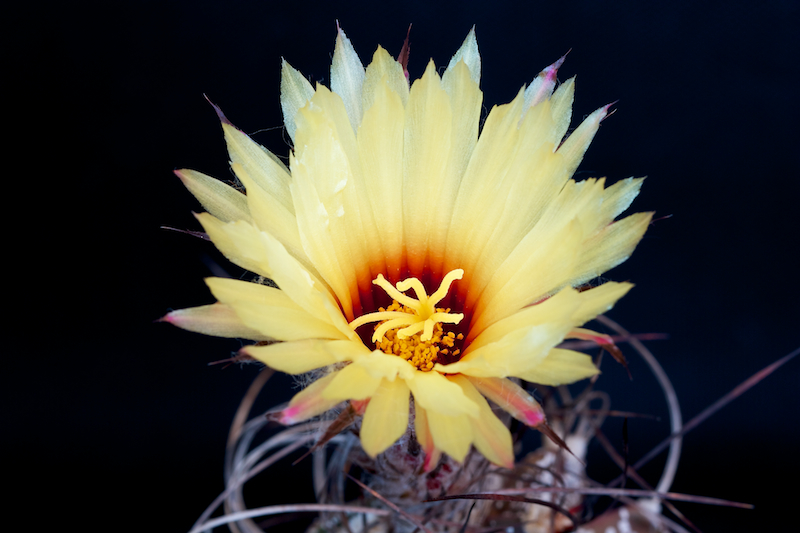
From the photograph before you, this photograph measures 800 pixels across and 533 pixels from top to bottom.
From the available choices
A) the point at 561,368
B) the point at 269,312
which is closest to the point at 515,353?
the point at 561,368

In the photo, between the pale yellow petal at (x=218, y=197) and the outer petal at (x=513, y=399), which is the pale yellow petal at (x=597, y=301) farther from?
the pale yellow petal at (x=218, y=197)

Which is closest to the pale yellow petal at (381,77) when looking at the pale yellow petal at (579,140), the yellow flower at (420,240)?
the yellow flower at (420,240)

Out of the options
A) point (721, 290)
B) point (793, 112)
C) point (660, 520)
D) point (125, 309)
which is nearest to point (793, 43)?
point (793, 112)

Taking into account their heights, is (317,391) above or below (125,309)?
below

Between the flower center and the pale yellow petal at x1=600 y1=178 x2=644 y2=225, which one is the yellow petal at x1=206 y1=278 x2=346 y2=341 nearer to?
the flower center

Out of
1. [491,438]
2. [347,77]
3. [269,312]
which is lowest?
[491,438]

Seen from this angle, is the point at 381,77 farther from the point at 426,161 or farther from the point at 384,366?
the point at 384,366

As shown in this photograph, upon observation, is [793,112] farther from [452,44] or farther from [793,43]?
[452,44]

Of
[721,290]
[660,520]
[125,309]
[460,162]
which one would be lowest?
[660,520]

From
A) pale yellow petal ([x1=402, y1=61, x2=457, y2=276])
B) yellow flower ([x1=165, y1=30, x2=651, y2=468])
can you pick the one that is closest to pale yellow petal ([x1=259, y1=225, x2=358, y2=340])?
yellow flower ([x1=165, y1=30, x2=651, y2=468])
